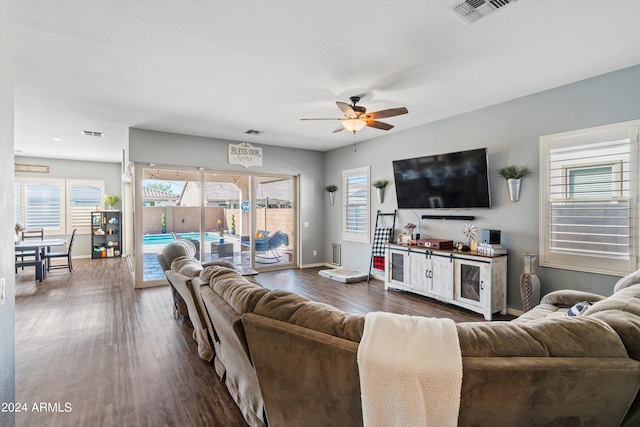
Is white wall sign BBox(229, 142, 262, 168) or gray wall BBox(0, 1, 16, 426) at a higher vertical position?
white wall sign BBox(229, 142, 262, 168)

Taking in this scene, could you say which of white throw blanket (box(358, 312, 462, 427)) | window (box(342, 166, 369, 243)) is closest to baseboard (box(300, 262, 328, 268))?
window (box(342, 166, 369, 243))

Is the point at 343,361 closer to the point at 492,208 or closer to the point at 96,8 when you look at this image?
the point at 96,8

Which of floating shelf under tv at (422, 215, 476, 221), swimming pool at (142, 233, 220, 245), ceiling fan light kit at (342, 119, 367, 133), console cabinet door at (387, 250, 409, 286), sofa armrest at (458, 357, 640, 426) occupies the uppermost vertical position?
ceiling fan light kit at (342, 119, 367, 133)

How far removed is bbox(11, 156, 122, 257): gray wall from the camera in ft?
27.8

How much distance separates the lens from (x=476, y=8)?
2350mm

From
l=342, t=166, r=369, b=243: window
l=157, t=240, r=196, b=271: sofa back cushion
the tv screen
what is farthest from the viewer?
l=342, t=166, r=369, b=243: window

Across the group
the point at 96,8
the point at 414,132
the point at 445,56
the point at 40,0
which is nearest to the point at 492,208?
the point at 414,132

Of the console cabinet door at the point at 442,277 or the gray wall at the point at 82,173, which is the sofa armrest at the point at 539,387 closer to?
the console cabinet door at the point at 442,277

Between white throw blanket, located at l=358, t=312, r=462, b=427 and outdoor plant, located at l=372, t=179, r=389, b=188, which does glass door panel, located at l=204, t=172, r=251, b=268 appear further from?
white throw blanket, located at l=358, t=312, r=462, b=427

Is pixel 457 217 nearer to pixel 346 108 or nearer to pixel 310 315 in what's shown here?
pixel 346 108

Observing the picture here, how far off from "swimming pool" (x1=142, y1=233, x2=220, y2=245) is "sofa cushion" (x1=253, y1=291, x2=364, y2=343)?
16.8 ft

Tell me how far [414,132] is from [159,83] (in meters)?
4.15

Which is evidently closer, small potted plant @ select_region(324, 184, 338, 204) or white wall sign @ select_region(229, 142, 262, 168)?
white wall sign @ select_region(229, 142, 262, 168)

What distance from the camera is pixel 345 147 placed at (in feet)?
23.9
